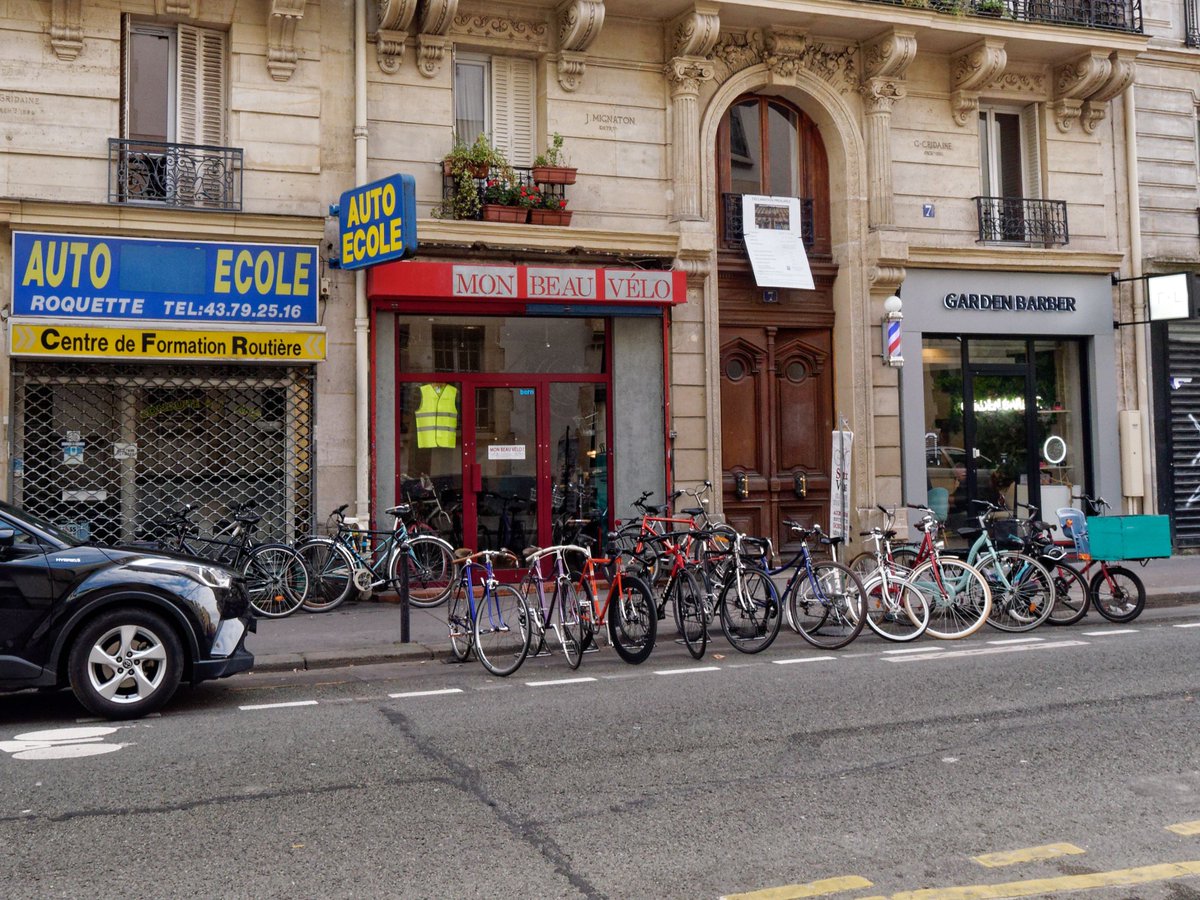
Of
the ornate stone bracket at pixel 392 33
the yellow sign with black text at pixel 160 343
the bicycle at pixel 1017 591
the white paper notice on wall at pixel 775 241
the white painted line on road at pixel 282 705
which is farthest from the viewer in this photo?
the white paper notice on wall at pixel 775 241

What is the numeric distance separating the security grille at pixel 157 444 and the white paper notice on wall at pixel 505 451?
220 cm

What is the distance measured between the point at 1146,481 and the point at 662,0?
9.89 meters

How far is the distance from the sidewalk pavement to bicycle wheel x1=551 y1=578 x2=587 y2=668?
1.40 meters

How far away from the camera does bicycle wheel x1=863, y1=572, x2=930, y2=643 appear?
10398 millimetres

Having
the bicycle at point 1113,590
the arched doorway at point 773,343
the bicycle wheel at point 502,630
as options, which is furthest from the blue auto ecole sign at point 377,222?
the bicycle at point 1113,590

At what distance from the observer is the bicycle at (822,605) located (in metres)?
10.1

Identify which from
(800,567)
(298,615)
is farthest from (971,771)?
(298,615)

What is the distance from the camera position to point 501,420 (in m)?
14.4

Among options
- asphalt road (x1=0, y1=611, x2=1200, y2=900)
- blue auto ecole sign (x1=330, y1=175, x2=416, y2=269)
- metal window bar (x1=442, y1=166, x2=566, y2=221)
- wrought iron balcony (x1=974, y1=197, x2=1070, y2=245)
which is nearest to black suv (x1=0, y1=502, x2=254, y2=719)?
asphalt road (x1=0, y1=611, x2=1200, y2=900)

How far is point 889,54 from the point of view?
51.6 ft

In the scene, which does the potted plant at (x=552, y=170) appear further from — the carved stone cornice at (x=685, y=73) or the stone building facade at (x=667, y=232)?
the carved stone cornice at (x=685, y=73)

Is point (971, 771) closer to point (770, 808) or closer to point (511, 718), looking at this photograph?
point (770, 808)

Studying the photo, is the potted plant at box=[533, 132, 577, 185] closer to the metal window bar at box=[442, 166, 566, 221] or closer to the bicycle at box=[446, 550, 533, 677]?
the metal window bar at box=[442, 166, 566, 221]

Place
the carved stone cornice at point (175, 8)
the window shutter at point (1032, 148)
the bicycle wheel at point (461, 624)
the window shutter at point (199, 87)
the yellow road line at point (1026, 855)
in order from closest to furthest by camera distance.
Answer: the yellow road line at point (1026, 855) → the bicycle wheel at point (461, 624) → the carved stone cornice at point (175, 8) → the window shutter at point (199, 87) → the window shutter at point (1032, 148)
